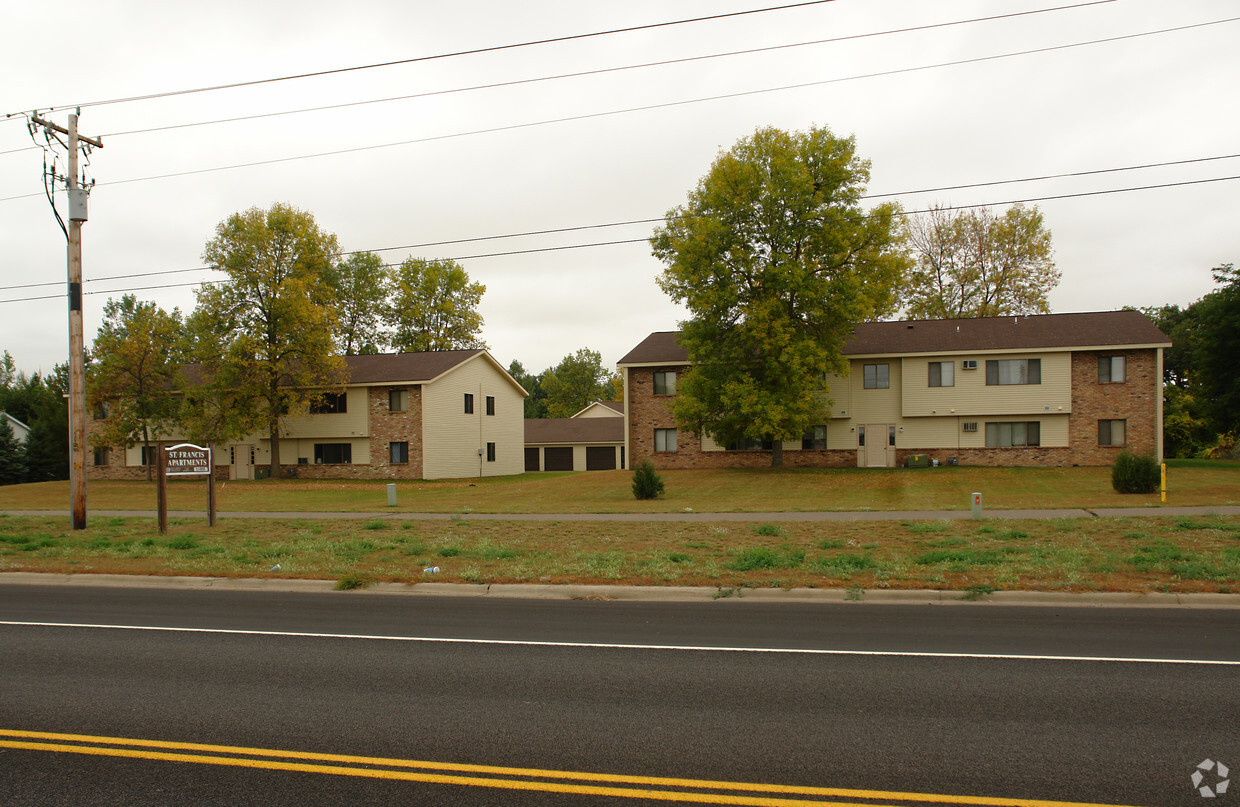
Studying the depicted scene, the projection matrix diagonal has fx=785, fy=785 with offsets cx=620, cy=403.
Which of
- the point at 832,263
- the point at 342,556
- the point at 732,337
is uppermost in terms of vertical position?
the point at 832,263

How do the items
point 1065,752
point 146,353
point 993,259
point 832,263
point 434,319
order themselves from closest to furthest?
point 1065,752
point 832,263
point 146,353
point 993,259
point 434,319

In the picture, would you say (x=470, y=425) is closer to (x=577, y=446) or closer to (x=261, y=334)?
(x=261, y=334)

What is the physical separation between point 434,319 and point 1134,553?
57.9 m

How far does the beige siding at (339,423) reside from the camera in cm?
4338

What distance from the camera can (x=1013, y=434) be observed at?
38094mm

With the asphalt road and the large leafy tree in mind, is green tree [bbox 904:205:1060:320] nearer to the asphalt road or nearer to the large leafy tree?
the large leafy tree

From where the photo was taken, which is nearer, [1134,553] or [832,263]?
[1134,553]

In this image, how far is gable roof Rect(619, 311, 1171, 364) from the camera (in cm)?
3678

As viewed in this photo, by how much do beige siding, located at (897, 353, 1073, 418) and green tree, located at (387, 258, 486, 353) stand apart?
38.1m

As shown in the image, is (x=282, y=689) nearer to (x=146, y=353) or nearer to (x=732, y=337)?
(x=732, y=337)

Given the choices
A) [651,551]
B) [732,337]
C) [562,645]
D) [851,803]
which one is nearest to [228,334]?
[732,337]

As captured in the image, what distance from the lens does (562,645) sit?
8250 millimetres

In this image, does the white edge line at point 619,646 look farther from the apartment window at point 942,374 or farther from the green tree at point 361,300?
the green tree at point 361,300

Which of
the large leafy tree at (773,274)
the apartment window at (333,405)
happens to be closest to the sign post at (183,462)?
the large leafy tree at (773,274)
